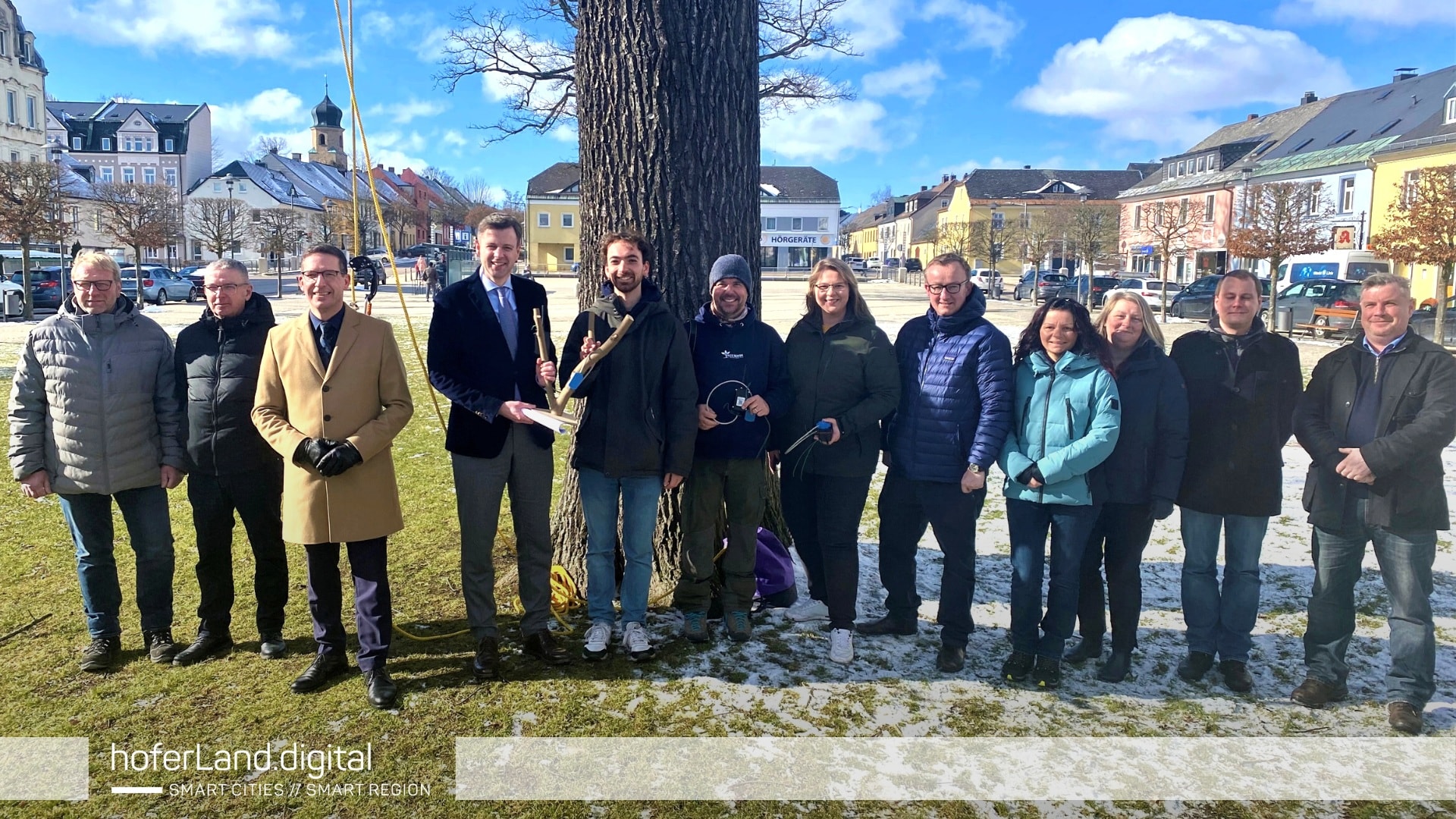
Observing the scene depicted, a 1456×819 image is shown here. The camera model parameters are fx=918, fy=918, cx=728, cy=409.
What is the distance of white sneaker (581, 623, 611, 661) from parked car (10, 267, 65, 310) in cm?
2785

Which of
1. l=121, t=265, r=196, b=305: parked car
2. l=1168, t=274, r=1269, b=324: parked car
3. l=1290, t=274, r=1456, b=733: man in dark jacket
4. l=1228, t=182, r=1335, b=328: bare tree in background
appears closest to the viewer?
l=1290, t=274, r=1456, b=733: man in dark jacket

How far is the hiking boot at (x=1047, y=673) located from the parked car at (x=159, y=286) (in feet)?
103

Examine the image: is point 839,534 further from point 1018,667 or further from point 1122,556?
point 1122,556

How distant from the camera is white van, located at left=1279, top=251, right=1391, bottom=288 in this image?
1028 inches

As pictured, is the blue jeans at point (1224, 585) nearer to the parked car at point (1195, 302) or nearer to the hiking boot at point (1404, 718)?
the hiking boot at point (1404, 718)

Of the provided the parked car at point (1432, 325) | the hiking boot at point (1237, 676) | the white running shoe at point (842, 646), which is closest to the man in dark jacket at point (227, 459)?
the white running shoe at point (842, 646)

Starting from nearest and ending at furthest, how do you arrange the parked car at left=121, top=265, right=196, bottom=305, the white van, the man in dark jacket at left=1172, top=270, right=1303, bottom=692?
the man in dark jacket at left=1172, top=270, right=1303, bottom=692, the white van, the parked car at left=121, top=265, right=196, bottom=305

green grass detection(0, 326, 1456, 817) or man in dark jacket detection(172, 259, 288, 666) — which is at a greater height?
man in dark jacket detection(172, 259, 288, 666)

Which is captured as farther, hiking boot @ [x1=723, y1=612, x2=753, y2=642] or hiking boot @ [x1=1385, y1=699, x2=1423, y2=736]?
hiking boot @ [x1=723, y1=612, x2=753, y2=642]

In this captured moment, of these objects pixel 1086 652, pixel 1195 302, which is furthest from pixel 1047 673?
pixel 1195 302

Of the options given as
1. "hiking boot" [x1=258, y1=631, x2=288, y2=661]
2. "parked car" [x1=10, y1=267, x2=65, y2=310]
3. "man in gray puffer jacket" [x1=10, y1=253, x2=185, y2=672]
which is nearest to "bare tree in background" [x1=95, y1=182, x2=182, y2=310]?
"parked car" [x1=10, y1=267, x2=65, y2=310]

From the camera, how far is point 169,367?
12.7 ft

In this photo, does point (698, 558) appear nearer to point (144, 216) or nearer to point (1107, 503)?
point (1107, 503)

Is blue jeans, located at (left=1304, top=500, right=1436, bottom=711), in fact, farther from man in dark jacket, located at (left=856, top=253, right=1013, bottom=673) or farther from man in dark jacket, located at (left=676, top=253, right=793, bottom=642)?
man in dark jacket, located at (left=676, top=253, right=793, bottom=642)
